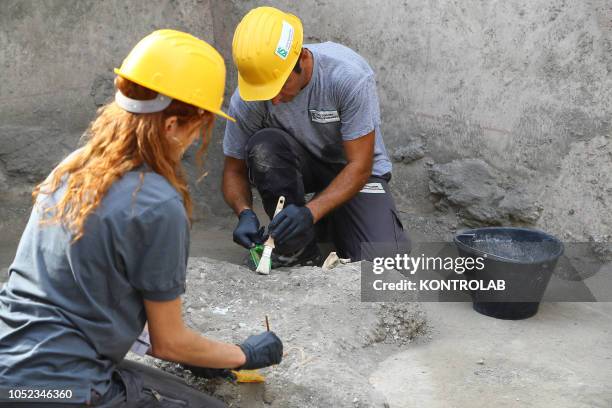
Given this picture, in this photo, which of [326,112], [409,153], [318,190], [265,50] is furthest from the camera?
[409,153]

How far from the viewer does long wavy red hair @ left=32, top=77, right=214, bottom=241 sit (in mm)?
1525

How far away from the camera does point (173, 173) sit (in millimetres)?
1621

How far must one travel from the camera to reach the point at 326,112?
3143mm

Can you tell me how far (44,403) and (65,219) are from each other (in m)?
0.40

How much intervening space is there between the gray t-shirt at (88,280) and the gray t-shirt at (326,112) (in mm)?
1601

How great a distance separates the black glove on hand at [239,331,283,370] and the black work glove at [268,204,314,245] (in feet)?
3.11

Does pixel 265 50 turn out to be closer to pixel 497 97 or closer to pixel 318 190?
pixel 318 190

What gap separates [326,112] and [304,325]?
1.02 m

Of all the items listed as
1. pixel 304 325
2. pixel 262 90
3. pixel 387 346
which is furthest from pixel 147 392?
pixel 262 90

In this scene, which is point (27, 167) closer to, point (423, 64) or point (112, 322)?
point (423, 64)

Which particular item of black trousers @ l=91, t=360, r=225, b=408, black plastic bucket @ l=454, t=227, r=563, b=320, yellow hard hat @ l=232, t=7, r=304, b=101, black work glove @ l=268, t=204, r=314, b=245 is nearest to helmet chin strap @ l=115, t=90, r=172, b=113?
black trousers @ l=91, t=360, r=225, b=408

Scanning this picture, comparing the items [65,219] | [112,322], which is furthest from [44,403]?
[65,219]

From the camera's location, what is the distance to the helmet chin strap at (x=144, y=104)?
62.2 inches

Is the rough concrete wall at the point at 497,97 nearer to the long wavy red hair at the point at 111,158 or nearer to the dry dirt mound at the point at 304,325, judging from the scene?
the dry dirt mound at the point at 304,325
